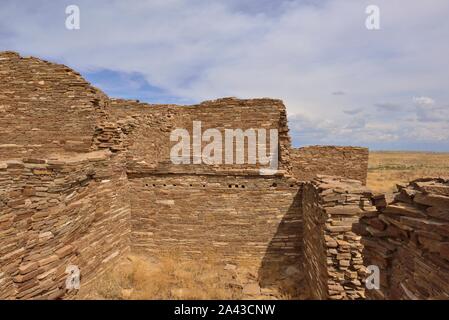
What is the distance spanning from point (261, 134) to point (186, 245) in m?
6.46

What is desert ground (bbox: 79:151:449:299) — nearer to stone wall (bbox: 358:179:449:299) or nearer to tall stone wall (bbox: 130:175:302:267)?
tall stone wall (bbox: 130:175:302:267)

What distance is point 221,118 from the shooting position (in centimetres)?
1352

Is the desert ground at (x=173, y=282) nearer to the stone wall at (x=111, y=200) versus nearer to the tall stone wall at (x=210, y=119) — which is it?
the stone wall at (x=111, y=200)

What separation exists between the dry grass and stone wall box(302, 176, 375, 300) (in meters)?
2.44

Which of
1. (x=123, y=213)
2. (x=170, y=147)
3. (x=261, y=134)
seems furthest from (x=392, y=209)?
(x=170, y=147)

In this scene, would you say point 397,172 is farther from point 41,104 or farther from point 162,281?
point 41,104

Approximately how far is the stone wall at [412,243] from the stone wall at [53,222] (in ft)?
19.8

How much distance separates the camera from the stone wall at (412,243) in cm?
276

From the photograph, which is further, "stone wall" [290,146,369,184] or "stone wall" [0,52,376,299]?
"stone wall" [290,146,369,184]

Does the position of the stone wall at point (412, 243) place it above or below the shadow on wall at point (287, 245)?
above

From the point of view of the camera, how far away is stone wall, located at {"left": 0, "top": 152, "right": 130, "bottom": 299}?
17.6 ft

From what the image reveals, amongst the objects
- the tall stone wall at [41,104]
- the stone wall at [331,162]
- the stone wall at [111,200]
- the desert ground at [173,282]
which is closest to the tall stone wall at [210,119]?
the stone wall at [111,200]

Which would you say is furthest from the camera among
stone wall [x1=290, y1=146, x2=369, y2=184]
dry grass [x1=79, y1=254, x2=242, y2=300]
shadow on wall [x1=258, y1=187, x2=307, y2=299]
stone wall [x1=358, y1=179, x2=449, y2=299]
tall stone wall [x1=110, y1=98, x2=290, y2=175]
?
stone wall [x1=290, y1=146, x2=369, y2=184]

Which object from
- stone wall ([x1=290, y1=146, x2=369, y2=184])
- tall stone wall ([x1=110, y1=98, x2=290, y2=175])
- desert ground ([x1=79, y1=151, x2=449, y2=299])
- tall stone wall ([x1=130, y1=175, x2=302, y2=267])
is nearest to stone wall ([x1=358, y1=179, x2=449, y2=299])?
desert ground ([x1=79, y1=151, x2=449, y2=299])
